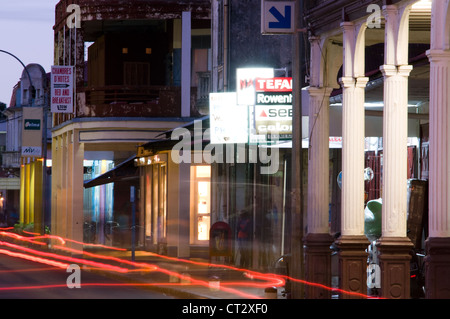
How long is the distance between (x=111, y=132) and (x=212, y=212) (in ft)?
19.1

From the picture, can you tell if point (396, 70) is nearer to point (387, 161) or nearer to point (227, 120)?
point (387, 161)

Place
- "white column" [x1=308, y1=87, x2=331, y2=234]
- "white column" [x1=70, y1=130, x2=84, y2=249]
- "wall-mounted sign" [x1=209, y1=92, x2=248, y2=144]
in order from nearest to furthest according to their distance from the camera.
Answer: "white column" [x1=308, y1=87, x2=331, y2=234], "wall-mounted sign" [x1=209, y1=92, x2=248, y2=144], "white column" [x1=70, y1=130, x2=84, y2=249]

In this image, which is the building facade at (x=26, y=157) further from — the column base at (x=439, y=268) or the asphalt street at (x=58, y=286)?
the column base at (x=439, y=268)

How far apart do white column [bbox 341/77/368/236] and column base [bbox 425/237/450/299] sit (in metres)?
3.60

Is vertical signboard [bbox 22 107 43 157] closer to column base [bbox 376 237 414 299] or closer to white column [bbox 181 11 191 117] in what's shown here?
white column [bbox 181 11 191 117]

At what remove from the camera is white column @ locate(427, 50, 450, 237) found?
12141mm

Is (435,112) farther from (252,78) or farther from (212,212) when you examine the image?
(212,212)

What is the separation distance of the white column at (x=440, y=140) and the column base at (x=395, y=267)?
1694 mm

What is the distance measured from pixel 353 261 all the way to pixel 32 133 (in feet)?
94.1

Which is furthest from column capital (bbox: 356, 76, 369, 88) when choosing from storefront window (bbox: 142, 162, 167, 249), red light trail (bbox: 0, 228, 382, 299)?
storefront window (bbox: 142, 162, 167, 249)

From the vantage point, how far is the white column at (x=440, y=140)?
12141 mm

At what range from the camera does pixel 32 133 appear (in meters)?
42.5

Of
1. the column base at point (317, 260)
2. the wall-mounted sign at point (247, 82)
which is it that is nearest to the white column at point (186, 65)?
the wall-mounted sign at point (247, 82)
